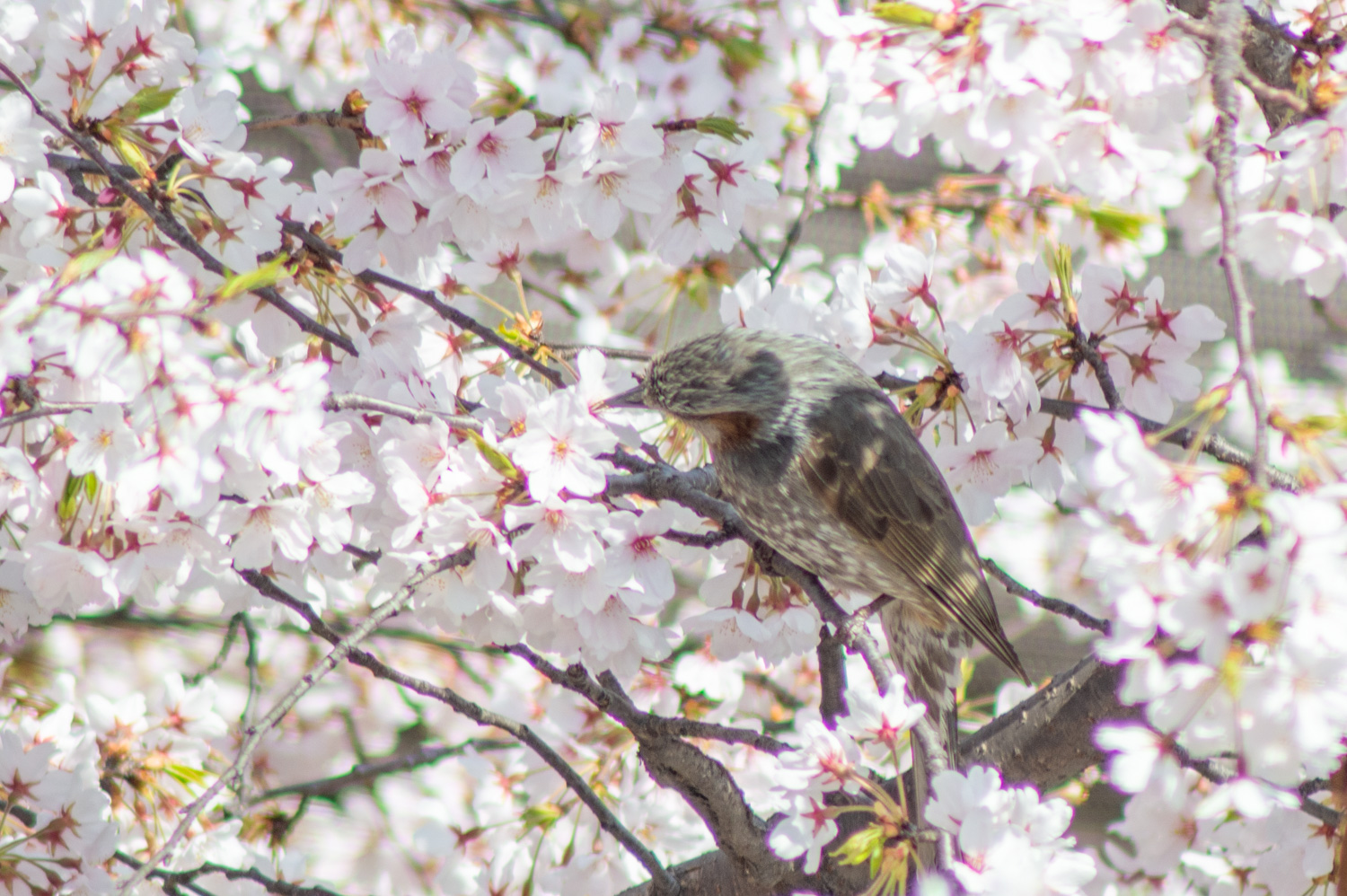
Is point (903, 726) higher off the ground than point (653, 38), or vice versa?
point (653, 38)

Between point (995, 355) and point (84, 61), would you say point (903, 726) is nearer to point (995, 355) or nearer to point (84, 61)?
point (995, 355)

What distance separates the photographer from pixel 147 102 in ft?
3.80

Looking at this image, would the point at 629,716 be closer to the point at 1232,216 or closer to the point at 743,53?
the point at 1232,216

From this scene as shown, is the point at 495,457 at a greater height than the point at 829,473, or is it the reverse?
the point at 829,473

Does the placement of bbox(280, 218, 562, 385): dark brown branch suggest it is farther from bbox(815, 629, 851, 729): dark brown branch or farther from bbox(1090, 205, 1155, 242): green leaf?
bbox(1090, 205, 1155, 242): green leaf

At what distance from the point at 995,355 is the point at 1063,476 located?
300 mm

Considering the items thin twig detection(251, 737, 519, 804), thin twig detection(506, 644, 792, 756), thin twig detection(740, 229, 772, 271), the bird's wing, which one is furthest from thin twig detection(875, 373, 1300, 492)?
thin twig detection(251, 737, 519, 804)

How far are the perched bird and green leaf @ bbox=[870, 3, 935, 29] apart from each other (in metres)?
0.65

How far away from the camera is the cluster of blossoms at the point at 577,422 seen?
80 centimetres

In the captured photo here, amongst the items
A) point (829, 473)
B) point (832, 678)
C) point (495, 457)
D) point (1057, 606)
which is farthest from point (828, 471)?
point (495, 457)

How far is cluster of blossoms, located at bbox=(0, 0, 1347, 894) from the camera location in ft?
2.64

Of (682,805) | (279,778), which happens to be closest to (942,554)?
(682,805)

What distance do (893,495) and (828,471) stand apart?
0.34ft

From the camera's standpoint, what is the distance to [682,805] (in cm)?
195
